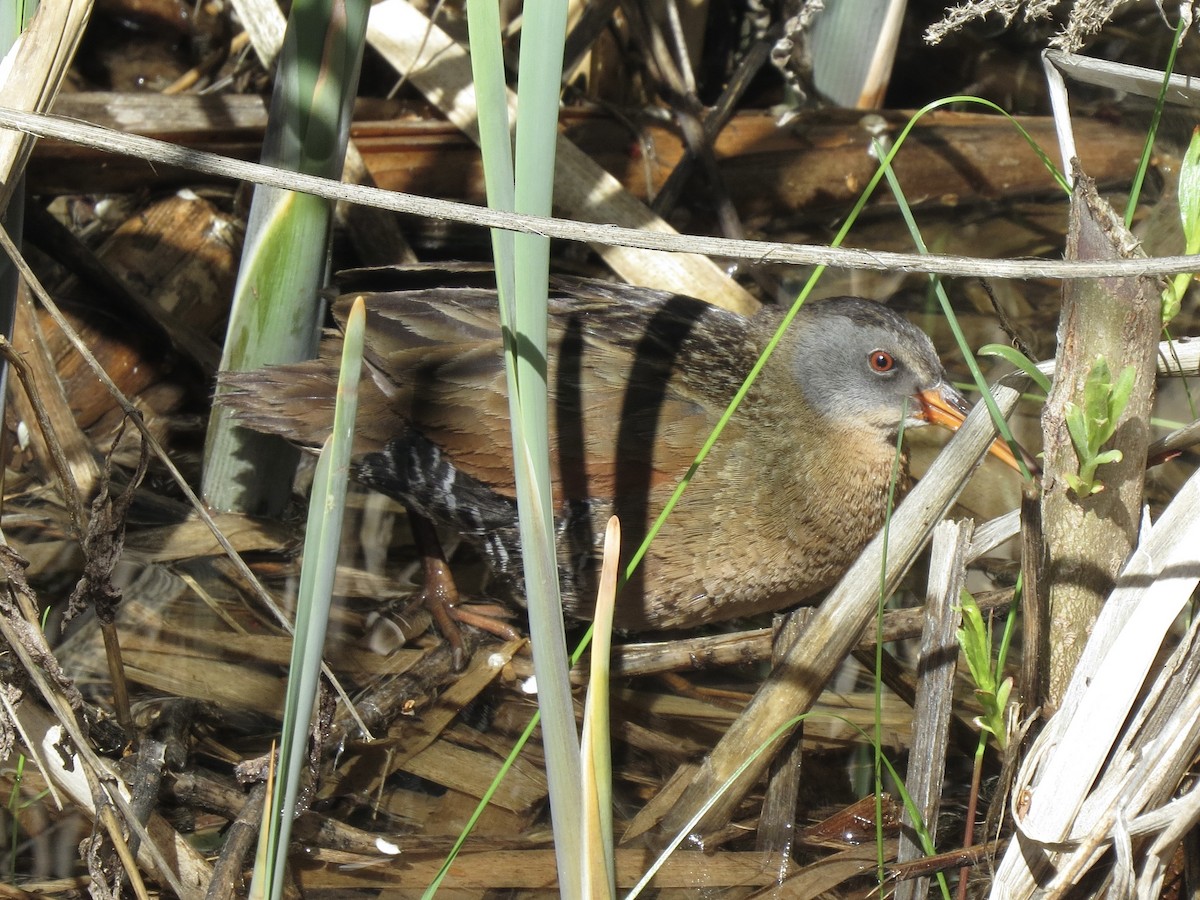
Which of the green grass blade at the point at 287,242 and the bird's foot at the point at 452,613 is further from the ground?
the green grass blade at the point at 287,242

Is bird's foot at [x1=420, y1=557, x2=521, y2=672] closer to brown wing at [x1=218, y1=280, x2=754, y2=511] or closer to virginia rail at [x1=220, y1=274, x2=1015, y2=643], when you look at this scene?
virginia rail at [x1=220, y1=274, x2=1015, y2=643]

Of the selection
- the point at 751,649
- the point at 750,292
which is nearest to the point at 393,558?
the point at 751,649

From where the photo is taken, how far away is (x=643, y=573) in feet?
9.95

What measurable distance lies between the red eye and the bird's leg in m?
1.20

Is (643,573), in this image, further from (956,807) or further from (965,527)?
(965,527)

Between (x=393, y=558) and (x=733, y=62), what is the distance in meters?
2.50

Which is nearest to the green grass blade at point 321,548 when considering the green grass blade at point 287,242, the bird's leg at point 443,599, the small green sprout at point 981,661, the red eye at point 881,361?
the small green sprout at point 981,661

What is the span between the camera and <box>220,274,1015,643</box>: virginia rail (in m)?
2.92

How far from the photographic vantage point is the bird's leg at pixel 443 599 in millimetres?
3209

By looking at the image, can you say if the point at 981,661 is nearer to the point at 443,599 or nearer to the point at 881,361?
the point at 881,361

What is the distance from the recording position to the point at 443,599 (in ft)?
11.0

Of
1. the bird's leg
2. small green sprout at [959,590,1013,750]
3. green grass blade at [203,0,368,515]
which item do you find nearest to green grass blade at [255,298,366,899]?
small green sprout at [959,590,1013,750]

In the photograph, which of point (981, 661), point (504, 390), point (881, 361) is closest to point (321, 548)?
point (981, 661)

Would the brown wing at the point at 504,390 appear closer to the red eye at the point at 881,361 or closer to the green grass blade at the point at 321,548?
the red eye at the point at 881,361
